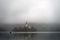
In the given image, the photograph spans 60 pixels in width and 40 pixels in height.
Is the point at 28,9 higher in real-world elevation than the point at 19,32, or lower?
higher

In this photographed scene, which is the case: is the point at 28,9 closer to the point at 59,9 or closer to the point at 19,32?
the point at 19,32

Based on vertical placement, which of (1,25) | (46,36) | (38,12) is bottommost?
(46,36)

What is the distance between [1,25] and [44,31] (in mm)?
905

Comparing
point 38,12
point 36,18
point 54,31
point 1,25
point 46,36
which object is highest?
point 38,12

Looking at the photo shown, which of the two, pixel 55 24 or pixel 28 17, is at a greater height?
pixel 28 17

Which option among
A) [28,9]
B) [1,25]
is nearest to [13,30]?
[1,25]

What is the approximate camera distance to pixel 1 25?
149 centimetres

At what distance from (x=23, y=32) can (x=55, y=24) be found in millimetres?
675

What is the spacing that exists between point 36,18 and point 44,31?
→ 31 cm

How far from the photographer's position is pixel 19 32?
147cm

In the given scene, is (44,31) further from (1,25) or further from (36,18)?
(1,25)

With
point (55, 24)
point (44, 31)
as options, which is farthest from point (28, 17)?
point (55, 24)

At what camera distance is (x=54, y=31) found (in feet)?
4.59

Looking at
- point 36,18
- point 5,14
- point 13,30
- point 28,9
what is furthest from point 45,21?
point 5,14
